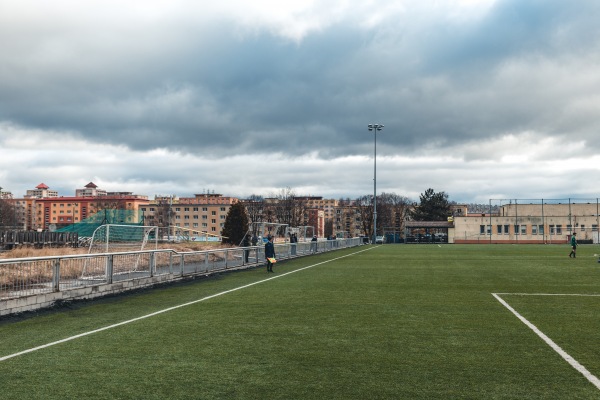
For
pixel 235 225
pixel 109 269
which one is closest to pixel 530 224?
pixel 235 225

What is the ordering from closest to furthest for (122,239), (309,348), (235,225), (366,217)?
1. (309,348)
2. (122,239)
3. (235,225)
4. (366,217)

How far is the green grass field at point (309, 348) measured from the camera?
610 centimetres

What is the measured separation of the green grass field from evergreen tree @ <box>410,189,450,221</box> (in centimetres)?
10682

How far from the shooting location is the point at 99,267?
53.1 feet

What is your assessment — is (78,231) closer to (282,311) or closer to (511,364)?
(282,311)

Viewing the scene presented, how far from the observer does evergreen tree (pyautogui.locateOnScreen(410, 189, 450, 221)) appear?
120m

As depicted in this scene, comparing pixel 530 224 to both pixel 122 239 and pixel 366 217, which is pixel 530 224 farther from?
pixel 122 239

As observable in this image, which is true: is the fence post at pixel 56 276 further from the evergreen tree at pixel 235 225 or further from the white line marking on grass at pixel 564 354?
the evergreen tree at pixel 235 225

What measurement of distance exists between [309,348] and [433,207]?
11522cm

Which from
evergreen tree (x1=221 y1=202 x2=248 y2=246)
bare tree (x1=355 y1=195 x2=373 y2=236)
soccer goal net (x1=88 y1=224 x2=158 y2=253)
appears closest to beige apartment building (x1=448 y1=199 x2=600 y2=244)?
bare tree (x1=355 y1=195 x2=373 y2=236)

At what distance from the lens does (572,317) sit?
11.4m

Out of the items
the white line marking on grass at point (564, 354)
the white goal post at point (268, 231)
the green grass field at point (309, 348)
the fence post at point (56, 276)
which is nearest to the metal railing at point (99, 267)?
the fence post at point (56, 276)

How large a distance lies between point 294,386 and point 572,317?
7.48 metres

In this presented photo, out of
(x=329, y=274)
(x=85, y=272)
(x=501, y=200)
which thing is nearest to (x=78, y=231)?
(x=329, y=274)
